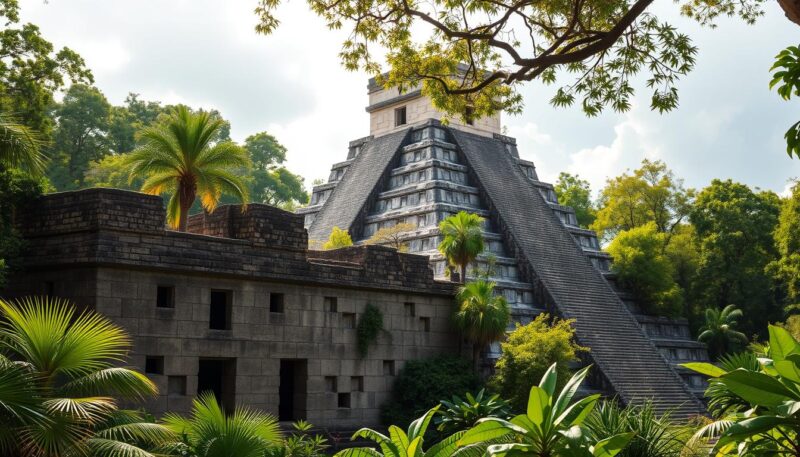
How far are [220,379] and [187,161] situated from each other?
489cm

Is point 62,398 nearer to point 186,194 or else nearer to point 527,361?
point 186,194

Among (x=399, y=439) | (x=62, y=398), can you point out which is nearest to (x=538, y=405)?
(x=399, y=439)

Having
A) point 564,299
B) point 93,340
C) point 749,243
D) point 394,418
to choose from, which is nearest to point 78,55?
point 394,418

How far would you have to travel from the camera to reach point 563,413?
8547 millimetres

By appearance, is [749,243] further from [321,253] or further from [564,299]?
[321,253]

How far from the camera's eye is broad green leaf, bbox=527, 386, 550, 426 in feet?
27.8

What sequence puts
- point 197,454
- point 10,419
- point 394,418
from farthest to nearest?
point 394,418 < point 197,454 < point 10,419

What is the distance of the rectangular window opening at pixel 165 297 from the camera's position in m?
19.4

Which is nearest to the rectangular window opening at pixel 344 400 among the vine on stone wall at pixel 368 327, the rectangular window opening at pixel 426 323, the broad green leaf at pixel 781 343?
the vine on stone wall at pixel 368 327

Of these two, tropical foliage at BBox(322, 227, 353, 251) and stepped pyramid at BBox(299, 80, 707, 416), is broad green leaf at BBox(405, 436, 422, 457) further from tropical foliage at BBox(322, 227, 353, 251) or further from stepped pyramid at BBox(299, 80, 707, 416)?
tropical foliage at BBox(322, 227, 353, 251)

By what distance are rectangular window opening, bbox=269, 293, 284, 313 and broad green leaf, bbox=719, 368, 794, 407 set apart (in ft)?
48.4

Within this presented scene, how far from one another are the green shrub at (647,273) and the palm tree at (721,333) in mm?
→ 3535

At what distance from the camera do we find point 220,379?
2081cm

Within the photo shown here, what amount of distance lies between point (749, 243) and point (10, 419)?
3800cm
